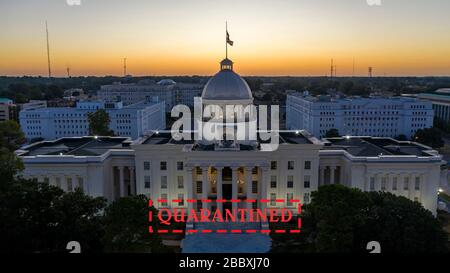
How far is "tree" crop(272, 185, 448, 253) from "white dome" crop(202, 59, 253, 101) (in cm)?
1819

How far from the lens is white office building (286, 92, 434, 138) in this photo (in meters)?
96.5

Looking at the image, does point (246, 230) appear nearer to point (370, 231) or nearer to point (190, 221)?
point (190, 221)

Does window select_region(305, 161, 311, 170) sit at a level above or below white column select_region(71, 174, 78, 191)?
above

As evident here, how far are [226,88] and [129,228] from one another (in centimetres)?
2311

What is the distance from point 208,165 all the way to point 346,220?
17735mm

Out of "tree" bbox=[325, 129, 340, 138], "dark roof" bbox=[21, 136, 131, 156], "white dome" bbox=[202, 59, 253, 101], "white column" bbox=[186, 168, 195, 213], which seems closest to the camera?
"white column" bbox=[186, 168, 195, 213]

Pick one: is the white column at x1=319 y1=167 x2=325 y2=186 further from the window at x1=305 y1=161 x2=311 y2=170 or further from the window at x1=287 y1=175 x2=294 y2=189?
the window at x1=287 y1=175 x2=294 y2=189

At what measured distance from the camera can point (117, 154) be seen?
156 ft

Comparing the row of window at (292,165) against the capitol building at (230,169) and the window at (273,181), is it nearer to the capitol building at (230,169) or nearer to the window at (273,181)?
the capitol building at (230,169)

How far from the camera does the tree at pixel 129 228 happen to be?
28.2 metres

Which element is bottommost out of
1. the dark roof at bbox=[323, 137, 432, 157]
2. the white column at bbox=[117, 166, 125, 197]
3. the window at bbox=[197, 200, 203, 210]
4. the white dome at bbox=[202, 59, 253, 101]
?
the window at bbox=[197, 200, 203, 210]

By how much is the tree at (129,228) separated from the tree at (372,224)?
44.2 feet

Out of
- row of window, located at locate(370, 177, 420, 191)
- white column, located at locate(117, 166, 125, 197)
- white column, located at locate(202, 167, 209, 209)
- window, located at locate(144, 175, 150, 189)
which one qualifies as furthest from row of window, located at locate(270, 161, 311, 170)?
white column, located at locate(117, 166, 125, 197)
